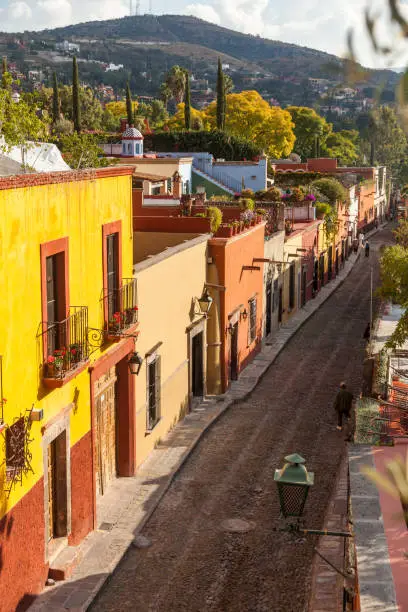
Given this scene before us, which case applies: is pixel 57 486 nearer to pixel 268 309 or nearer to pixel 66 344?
pixel 66 344

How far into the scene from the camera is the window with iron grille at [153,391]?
57.8 ft

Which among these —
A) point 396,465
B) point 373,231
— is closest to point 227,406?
point 396,465

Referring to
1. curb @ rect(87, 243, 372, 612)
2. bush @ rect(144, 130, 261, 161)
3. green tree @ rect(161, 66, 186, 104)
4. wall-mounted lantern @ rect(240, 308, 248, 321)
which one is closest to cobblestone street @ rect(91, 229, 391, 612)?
curb @ rect(87, 243, 372, 612)

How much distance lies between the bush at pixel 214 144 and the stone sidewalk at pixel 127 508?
37267 mm

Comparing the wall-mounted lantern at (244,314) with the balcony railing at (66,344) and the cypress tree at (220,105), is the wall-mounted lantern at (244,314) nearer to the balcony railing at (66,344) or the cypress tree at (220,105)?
the balcony railing at (66,344)

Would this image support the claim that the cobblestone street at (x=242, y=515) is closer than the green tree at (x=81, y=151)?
Yes

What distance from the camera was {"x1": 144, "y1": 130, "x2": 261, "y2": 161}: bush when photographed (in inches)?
2335

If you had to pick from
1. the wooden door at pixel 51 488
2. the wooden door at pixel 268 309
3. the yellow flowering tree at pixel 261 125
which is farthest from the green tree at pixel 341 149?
the wooden door at pixel 51 488

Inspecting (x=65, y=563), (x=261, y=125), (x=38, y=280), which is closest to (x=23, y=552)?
(x=65, y=563)

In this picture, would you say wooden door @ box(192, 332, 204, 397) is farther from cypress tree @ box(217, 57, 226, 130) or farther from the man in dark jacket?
cypress tree @ box(217, 57, 226, 130)

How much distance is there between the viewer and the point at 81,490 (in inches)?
531

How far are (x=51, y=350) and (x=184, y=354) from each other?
8.47 m

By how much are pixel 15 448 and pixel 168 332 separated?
8364 millimetres

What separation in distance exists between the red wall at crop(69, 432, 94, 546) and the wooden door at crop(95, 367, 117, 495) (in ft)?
3.62
